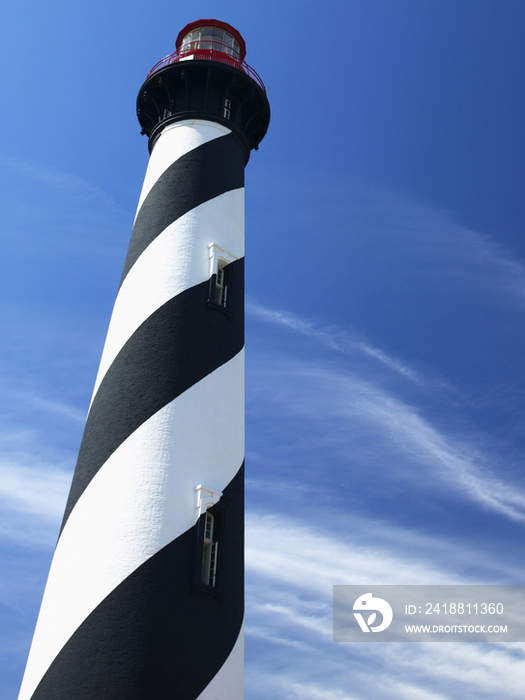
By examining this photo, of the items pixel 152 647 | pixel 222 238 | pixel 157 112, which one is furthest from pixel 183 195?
pixel 152 647

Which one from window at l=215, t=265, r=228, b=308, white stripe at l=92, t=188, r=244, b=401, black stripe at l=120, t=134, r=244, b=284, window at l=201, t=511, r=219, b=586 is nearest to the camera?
window at l=201, t=511, r=219, b=586

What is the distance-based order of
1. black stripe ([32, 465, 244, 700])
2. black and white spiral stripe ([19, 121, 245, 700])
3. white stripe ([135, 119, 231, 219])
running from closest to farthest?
1. black stripe ([32, 465, 244, 700])
2. black and white spiral stripe ([19, 121, 245, 700])
3. white stripe ([135, 119, 231, 219])

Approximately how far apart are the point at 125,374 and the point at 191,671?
4573 millimetres

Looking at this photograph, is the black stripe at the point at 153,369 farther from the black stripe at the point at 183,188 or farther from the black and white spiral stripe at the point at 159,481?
the black stripe at the point at 183,188

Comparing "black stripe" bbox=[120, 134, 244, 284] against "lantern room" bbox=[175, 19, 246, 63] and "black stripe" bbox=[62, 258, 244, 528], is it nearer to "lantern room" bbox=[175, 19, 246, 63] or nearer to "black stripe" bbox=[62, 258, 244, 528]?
"black stripe" bbox=[62, 258, 244, 528]

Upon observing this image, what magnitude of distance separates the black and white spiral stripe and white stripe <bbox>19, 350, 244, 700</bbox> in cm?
2

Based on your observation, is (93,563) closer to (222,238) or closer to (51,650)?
(51,650)

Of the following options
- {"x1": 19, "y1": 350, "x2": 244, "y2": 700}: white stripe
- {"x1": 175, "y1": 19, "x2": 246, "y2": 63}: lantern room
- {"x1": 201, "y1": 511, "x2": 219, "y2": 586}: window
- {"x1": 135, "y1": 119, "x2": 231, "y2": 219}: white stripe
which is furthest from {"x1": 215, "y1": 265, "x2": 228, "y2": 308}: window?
{"x1": 175, "y1": 19, "x2": 246, "y2": 63}: lantern room

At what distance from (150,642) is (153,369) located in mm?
4062

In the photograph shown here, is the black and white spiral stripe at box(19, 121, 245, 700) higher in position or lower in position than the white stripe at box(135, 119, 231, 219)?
lower

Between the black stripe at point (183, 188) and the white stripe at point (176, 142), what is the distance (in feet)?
0.50

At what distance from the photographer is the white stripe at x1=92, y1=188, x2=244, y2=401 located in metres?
10.5

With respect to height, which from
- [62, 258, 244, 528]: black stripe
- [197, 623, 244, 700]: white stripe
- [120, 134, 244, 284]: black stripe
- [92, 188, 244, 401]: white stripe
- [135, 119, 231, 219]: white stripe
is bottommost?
[197, 623, 244, 700]: white stripe

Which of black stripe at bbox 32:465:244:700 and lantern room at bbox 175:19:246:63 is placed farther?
lantern room at bbox 175:19:246:63
